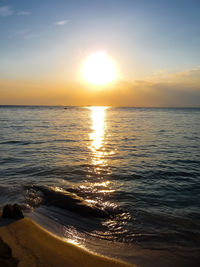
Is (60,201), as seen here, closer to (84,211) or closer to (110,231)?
(84,211)

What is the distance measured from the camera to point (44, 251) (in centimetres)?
480

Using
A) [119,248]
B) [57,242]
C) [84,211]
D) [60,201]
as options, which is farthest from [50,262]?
[60,201]

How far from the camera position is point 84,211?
732 centimetres

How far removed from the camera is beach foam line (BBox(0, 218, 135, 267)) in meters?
4.41

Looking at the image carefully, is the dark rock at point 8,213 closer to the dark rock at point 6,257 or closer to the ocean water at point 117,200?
the ocean water at point 117,200

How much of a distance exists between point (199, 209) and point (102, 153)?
1036 centimetres

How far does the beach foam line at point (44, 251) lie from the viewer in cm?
441

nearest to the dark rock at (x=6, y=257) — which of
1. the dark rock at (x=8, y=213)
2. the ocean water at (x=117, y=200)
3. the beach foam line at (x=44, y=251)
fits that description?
the beach foam line at (x=44, y=251)

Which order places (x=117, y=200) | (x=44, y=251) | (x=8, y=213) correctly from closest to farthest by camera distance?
(x=44, y=251)
(x=8, y=213)
(x=117, y=200)

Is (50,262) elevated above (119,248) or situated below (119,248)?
above

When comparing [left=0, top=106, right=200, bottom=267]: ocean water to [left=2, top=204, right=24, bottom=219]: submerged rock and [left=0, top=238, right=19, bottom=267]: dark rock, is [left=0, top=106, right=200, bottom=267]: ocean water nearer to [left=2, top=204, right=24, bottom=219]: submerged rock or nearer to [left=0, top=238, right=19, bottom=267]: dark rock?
[left=2, top=204, right=24, bottom=219]: submerged rock

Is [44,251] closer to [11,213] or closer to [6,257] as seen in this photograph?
[6,257]

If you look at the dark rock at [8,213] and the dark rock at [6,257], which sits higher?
the dark rock at [6,257]

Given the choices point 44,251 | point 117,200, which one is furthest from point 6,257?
point 117,200
